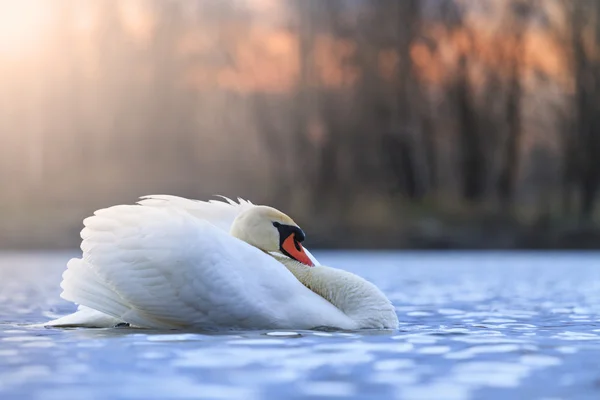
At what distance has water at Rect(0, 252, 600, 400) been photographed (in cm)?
552

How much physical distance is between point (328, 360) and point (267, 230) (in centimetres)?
250

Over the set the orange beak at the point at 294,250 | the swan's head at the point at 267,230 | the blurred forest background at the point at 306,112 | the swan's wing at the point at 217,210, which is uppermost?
the blurred forest background at the point at 306,112

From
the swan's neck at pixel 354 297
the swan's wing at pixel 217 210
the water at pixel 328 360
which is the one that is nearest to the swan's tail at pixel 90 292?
the water at pixel 328 360

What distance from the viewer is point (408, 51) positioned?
34000mm

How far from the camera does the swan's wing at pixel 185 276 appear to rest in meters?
8.01

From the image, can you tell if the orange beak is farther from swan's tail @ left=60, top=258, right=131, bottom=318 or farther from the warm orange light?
the warm orange light

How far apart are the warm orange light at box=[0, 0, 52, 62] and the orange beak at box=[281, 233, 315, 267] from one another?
60.6 feet

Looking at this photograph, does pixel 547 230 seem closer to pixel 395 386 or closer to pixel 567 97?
pixel 567 97

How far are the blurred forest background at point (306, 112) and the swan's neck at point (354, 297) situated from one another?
2375 cm

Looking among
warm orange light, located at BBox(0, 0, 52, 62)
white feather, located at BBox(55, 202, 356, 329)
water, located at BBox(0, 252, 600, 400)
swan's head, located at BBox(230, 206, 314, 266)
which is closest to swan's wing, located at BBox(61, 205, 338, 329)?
white feather, located at BBox(55, 202, 356, 329)

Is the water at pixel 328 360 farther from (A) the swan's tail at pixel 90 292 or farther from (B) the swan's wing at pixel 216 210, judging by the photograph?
(B) the swan's wing at pixel 216 210

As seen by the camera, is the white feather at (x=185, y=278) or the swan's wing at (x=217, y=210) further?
the swan's wing at (x=217, y=210)

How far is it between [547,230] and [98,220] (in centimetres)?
2565

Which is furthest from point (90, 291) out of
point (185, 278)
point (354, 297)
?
point (354, 297)
